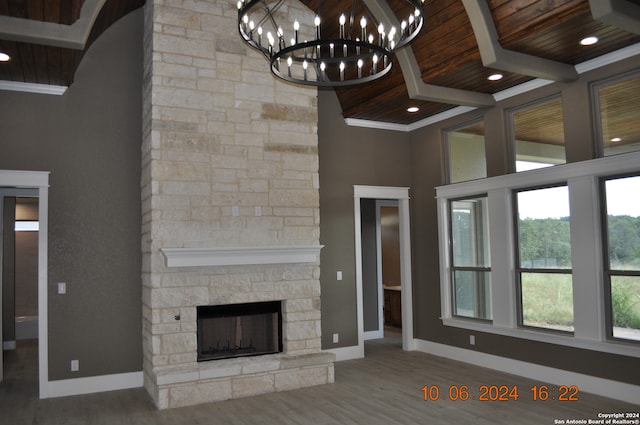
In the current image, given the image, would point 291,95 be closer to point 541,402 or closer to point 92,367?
point 92,367

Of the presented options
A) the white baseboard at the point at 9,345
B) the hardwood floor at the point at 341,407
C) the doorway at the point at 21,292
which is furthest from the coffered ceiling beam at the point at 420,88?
the white baseboard at the point at 9,345

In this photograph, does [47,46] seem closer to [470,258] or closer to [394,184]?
[394,184]

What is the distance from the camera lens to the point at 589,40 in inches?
183

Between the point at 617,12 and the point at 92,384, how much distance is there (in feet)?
20.0

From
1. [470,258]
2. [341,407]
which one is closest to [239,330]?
[341,407]

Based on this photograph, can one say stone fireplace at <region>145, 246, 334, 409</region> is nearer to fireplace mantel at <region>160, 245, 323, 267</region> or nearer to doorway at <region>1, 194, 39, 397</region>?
fireplace mantel at <region>160, 245, 323, 267</region>

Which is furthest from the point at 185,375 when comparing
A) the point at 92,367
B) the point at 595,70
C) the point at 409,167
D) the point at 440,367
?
the point at 595,70

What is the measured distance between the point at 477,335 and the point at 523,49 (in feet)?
11.8

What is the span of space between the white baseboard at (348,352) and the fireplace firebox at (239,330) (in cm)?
130

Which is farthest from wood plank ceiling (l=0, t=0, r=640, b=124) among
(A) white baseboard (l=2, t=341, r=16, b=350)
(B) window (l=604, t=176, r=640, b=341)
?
(A) white baseboard (l=2, t=341, r=16, b=350)

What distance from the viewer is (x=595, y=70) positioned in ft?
17.0

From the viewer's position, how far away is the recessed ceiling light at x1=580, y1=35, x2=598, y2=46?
460 cm

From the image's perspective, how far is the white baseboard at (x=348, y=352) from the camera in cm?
698

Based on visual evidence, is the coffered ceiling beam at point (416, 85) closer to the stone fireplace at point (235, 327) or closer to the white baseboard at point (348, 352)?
the stone fireplace at point (235, 327)
